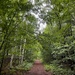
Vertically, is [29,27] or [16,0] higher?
[16,0]

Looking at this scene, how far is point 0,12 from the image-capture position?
5875mm

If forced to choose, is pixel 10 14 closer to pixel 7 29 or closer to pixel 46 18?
pixel 7 29

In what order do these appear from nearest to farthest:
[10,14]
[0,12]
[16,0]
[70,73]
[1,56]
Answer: [0,12] → [16,0] → [10,14] → [1,56] → [70,73]

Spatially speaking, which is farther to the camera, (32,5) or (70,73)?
(70,73)

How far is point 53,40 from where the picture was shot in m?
7.30

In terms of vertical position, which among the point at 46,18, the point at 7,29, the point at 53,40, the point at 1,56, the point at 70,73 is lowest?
the point at 70,73

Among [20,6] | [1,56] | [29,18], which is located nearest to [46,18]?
[29,18]

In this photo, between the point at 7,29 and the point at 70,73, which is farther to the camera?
the point at 70,73

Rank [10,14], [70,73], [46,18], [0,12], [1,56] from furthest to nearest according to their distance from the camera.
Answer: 1. [70,73]
2. [1,56]
3. [46,18]
4. [10,14]
5. [0,12]

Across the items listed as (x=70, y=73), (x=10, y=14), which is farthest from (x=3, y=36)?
(x=70, y=73)

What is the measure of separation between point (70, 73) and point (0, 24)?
213 inches

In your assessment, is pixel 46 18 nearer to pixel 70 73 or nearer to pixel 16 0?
pixel 16 0

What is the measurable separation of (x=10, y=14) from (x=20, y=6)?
65 cm

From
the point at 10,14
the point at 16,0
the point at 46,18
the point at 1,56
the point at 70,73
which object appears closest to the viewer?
the point at 16,0
